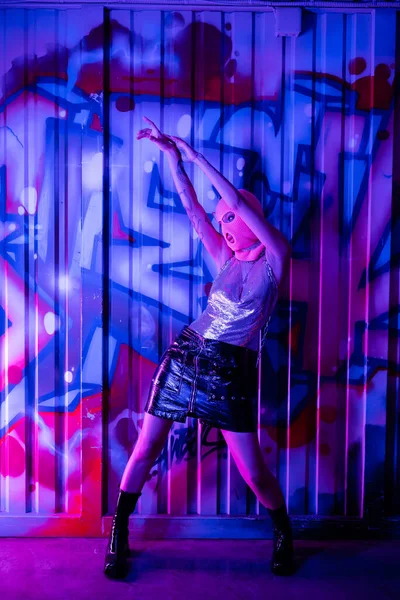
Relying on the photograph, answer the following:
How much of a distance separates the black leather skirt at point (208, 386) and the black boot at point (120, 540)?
57 cm

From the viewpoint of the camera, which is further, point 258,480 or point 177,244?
point 177,244

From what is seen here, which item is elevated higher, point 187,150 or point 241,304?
point 187,150

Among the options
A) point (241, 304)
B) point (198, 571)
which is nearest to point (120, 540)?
point (198, 571)

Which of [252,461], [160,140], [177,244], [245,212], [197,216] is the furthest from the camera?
[177,244]

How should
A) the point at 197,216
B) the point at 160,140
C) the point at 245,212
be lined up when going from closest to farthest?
the point at 245,212
the point at 160,140
the point at 197,216

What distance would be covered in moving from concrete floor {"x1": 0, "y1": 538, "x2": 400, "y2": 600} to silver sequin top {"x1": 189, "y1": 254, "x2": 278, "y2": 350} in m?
1.36

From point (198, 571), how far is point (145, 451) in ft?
2.65

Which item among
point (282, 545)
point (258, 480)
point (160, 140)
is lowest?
point (282, 545)

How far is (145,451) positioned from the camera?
319 centimetres

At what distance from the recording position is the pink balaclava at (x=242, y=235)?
310 centimetres

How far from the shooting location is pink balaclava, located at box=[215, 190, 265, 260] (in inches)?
122

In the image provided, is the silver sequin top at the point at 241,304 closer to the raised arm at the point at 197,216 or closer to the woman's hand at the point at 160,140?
the raised arm at the point at 197,216

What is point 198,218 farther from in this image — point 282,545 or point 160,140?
point 282,545

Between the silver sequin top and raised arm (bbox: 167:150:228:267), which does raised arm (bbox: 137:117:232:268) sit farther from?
the silver sequin top
